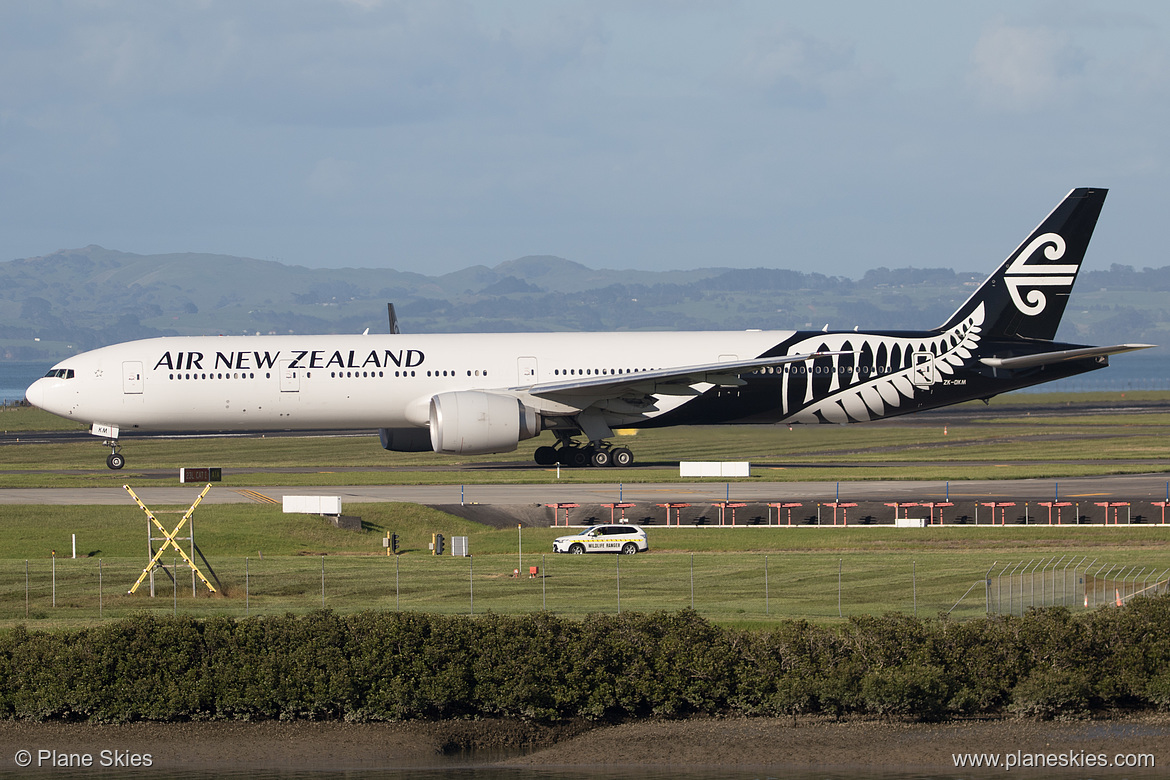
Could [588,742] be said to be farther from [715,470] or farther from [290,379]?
[290,379]

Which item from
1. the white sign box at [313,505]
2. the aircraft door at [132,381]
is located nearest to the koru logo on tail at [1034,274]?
the white sign box at [313,505]

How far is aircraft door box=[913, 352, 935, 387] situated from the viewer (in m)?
56.9

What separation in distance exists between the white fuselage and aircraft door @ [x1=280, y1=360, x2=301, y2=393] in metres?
0.04

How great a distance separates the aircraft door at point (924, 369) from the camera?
56.9 m

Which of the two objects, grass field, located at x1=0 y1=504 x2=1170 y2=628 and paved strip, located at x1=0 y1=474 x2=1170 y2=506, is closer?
grass field, located at x1=0 y1=504 x2=1170 y2=628

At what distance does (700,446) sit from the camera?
7012 centimetres

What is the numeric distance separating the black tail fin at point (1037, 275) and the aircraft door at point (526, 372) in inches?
704

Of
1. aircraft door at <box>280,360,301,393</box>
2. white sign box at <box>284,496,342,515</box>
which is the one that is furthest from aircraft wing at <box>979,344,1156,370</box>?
white sign box at <box>284,496,342,515</box>

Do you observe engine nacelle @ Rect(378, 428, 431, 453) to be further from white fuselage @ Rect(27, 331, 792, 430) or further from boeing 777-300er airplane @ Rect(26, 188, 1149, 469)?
white fuselage @ Rect(27, 331, 792, 430)

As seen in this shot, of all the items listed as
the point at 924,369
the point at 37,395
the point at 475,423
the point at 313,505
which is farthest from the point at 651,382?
the point at 37,395

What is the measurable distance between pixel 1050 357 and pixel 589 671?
3657 centimetres

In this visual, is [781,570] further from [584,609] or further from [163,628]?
[163,628]

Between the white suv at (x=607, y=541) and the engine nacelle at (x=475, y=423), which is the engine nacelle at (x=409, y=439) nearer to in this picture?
the engine nacelle at (x=475, y=423)

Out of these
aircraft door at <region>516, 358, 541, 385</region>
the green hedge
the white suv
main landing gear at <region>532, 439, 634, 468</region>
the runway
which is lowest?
the green hedge
